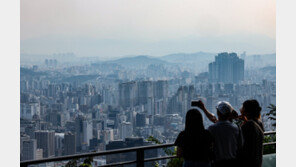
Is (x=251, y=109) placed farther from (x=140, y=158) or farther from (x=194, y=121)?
(x=140, y=158)

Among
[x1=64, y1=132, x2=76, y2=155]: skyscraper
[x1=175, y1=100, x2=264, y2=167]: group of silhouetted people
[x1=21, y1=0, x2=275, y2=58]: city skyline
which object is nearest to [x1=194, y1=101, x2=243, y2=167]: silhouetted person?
[x1=175, y1=100, x2=264, y2=167]: group of silhouetted people

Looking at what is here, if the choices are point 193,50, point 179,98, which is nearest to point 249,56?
point 193,50

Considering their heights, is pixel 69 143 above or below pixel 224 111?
below

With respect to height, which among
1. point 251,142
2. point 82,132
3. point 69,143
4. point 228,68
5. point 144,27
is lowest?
point 69,143

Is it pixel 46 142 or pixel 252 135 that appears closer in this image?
pixel 252 135

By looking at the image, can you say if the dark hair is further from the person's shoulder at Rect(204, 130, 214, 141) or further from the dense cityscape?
the dense cityscape

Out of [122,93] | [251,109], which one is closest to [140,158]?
[251,109]

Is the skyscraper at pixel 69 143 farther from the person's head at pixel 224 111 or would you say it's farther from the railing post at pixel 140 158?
the person's head at pixel 224 111
